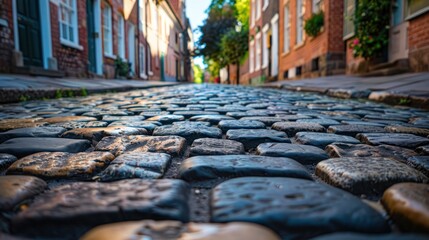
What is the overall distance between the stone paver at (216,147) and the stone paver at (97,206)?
47 centimetres

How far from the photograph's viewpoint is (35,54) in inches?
307

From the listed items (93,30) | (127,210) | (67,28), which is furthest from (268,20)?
(127,210)

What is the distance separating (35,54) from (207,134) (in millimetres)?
7294

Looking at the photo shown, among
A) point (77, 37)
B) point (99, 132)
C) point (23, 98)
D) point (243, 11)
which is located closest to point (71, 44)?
point (77, 37)

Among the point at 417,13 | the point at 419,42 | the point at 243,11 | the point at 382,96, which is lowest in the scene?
the point at 382,96

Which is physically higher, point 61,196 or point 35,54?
point 35,54

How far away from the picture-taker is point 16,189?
0.92 m

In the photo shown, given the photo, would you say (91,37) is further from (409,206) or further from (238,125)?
(409,206)

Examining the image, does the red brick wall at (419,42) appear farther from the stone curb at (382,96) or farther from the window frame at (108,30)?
the window frame at (108,30)

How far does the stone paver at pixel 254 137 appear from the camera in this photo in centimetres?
172

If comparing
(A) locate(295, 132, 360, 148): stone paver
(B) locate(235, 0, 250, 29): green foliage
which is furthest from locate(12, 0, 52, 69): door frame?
(B) locate(235, 0, 250, 29): green foliage

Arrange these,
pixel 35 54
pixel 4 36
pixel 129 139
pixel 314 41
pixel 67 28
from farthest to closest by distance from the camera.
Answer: pixel 314 41, pixel 67 28, pixel 35 54, pixel 4 36, pixel 129 139

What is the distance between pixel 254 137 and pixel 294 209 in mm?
1002

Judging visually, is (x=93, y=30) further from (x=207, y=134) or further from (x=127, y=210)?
(x=127, y=210)
